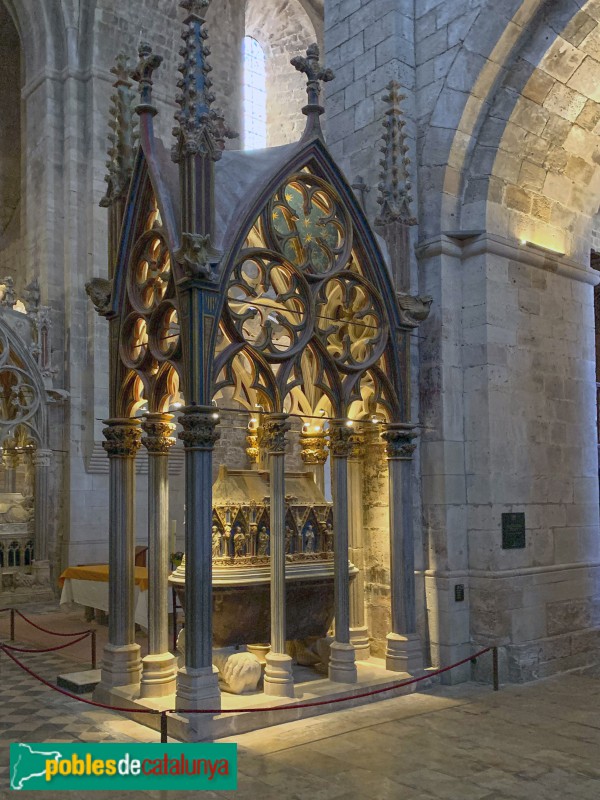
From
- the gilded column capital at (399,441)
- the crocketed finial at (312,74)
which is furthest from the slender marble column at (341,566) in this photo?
the crocketed finial at (312,74)

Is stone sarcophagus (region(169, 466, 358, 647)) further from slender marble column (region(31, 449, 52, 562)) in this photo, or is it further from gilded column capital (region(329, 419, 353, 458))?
slender marble column (region(31, 449, 52, 562))

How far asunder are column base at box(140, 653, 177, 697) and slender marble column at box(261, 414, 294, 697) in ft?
2.36

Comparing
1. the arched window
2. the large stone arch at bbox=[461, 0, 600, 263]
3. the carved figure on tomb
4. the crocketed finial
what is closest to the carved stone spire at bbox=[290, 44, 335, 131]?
the crocketed finial

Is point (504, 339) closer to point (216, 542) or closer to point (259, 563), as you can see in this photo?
point (259, 563)

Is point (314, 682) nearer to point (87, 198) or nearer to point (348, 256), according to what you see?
point (348, 256)

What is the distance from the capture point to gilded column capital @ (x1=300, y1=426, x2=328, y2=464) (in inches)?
298

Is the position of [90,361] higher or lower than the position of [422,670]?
higher

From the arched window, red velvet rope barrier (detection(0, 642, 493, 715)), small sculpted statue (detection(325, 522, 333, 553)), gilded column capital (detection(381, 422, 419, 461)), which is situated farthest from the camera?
the arched window

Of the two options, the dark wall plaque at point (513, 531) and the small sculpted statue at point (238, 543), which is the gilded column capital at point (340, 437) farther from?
the dark wall plaque at point (513, 531)

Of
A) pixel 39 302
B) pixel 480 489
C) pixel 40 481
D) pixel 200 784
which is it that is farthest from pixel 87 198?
pixel 200 784

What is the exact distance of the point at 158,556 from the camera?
631 cm

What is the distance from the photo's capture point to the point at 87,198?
44.5 ft

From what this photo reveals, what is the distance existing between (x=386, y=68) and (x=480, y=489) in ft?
12.8

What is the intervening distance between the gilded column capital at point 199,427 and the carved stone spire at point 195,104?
68.3 inches
